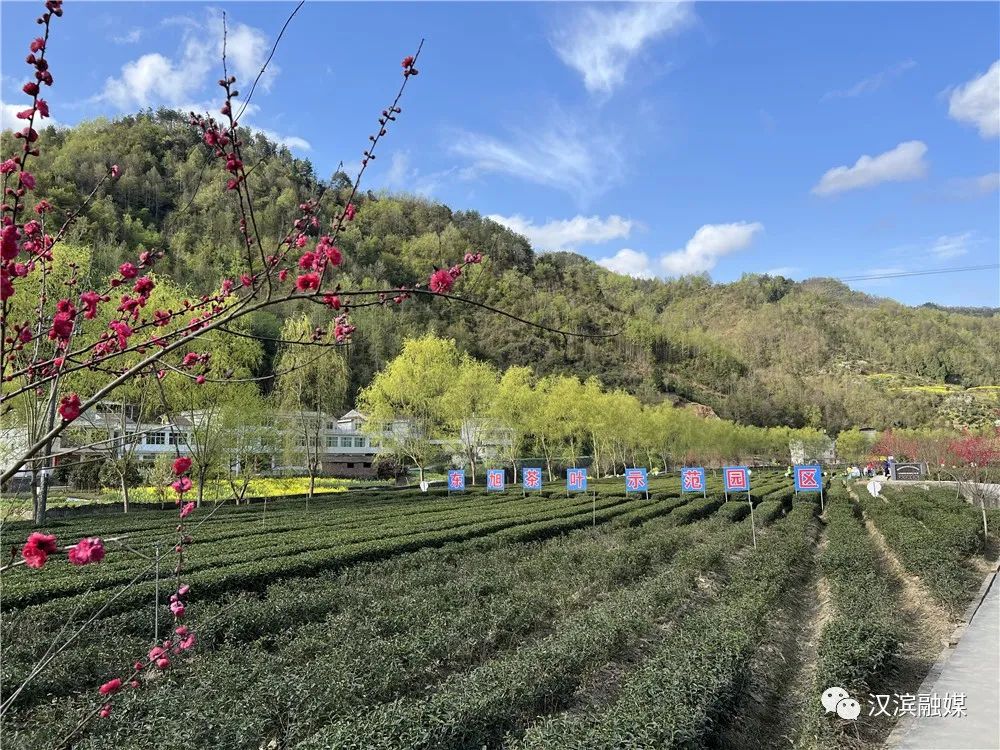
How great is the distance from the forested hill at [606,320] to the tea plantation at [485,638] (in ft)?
141

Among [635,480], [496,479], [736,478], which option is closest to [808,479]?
[736,478]

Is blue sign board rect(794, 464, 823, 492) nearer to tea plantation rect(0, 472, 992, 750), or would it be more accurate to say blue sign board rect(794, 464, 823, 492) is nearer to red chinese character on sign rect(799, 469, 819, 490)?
red chinese character on sign rect(799, 469, 819, 490)

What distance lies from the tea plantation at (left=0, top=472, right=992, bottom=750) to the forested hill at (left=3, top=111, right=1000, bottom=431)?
43.0m

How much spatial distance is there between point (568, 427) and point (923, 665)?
31619 millimetres

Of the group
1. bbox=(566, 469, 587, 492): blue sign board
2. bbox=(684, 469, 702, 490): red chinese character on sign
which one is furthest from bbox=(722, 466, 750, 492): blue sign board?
bbox=(566, 469, 587, 492): blue sign board

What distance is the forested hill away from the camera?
244 ft

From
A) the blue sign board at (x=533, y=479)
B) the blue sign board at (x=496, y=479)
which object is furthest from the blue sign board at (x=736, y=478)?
the blue sign board at (x=496, y=479)

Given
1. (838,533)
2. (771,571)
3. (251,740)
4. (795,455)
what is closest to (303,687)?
(251,740)

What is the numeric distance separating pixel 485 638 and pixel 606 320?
400 feet

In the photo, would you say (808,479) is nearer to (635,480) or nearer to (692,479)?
(692,479)

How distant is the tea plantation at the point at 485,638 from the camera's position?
4.37 metres

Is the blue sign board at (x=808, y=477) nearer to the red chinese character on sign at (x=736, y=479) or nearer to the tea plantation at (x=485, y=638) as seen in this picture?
the red chinese character on sign at (x=736, y=479)

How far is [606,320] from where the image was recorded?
126 meters

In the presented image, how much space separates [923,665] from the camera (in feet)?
21.8
